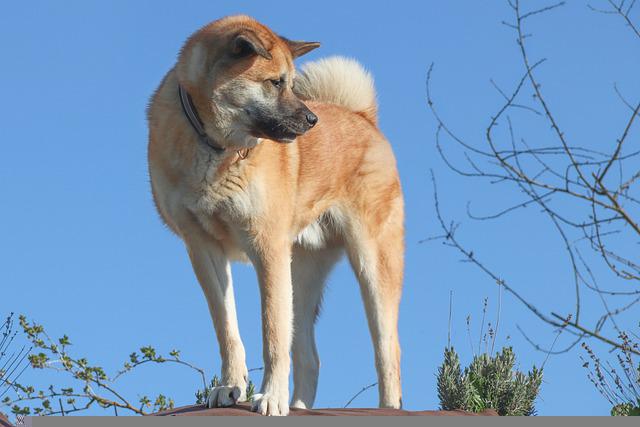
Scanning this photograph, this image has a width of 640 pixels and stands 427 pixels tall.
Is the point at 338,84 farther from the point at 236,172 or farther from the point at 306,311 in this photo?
the point at 236,172

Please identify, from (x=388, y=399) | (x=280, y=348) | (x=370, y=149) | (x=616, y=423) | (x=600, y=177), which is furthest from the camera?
(x=370, y=149)

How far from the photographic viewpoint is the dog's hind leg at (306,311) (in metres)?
5.88

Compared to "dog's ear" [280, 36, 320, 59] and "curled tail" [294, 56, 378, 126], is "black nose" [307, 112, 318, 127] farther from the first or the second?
"curled tail" [294, 56, 378, 126]

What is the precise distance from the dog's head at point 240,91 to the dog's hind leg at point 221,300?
24.4 inches

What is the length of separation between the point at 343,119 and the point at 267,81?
1.35 metres

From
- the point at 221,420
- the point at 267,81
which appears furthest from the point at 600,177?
the point at 267,81

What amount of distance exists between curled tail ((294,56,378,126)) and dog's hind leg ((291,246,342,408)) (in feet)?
3.85

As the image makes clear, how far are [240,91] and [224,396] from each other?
164 cm

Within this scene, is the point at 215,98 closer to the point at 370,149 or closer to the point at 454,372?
the point at 370,149

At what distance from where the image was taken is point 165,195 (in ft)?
16.4

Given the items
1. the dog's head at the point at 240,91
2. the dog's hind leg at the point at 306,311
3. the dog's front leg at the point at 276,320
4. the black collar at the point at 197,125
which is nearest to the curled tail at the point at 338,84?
the dog's hind leg at the point at 306,311

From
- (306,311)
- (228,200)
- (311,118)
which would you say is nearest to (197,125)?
(228,200)

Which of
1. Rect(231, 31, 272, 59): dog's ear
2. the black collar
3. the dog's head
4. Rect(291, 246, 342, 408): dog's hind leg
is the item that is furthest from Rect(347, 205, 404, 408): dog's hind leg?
Rect(231, 31, 272, 59): dog's ear

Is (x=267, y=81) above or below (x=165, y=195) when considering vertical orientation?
above
